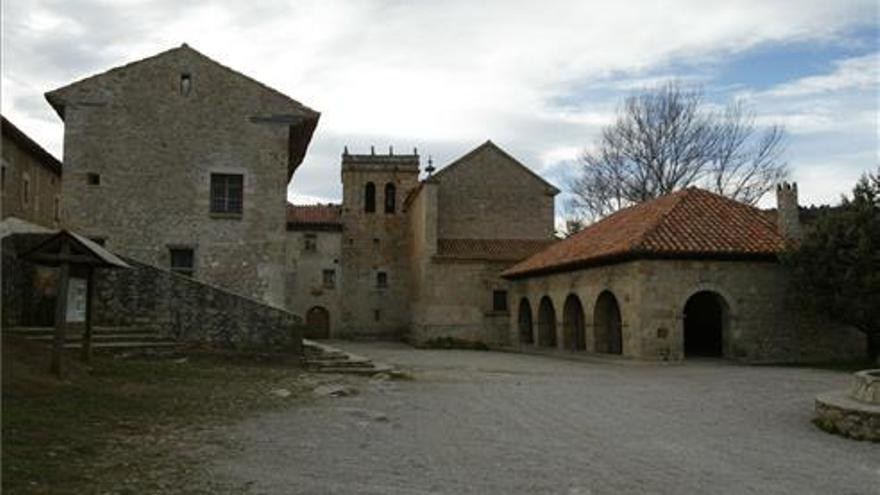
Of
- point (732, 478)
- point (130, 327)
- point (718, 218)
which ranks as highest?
point (718, 218)

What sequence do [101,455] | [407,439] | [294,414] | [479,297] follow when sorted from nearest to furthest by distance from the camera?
1. [101,455]
2. [407,439]
3. [294,414]
4. [479,297]

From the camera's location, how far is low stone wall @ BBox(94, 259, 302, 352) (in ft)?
53.7

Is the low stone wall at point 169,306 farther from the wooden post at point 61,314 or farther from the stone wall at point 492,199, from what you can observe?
the stone wall at point 492,199

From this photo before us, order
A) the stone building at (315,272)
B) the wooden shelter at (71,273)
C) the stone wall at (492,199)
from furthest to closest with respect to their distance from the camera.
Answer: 1. the stone building at (315,272)
2. the stone wall at (492,199)
3. the wooden shelter at (71,273)

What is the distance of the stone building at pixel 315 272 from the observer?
137 ft

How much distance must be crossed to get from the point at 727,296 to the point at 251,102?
14222 mm

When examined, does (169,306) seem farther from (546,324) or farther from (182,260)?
(546,324)

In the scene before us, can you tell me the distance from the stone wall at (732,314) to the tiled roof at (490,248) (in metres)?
14.0

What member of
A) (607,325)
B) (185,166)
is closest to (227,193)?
(185,166)

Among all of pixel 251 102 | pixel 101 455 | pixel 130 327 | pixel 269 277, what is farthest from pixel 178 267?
pixel 101 455

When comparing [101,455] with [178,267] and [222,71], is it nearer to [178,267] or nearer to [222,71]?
[178,267]

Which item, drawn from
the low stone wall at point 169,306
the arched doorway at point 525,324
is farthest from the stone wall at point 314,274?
the low stone wall at point 169,306

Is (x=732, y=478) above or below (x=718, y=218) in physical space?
below

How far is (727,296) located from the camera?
21.3m
